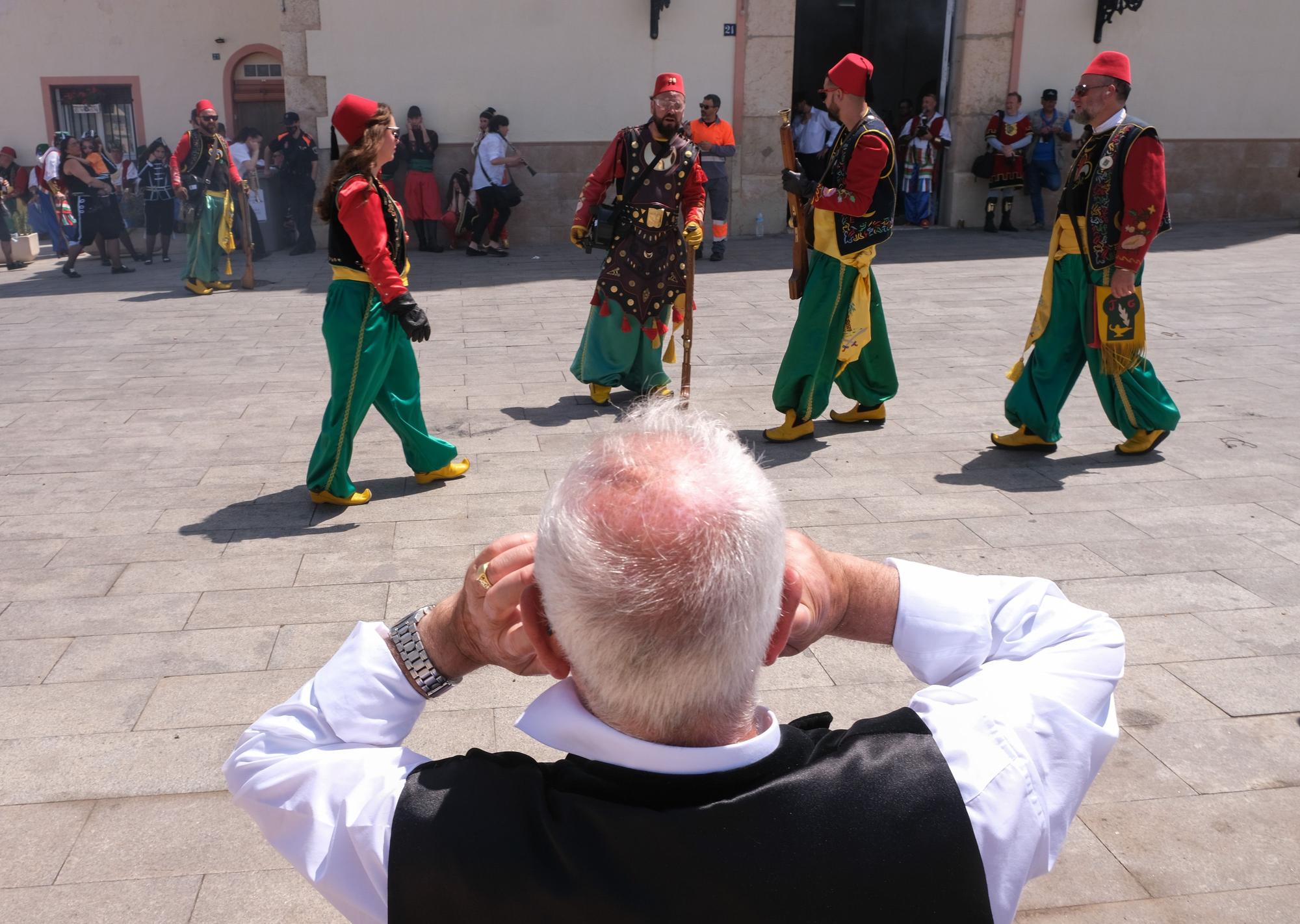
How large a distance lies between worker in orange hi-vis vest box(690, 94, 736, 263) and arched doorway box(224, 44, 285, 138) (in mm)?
7902

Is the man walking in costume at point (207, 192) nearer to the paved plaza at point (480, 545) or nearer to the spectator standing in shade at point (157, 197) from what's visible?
the spectator standing in shade at point (157, 197)

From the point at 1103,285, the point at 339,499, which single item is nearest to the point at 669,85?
the point at 1103,285

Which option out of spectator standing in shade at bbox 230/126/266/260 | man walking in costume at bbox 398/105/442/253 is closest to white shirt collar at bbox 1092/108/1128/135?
man walking in costume at bbox 398/105/442/253

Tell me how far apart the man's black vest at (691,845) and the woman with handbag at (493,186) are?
1235cm

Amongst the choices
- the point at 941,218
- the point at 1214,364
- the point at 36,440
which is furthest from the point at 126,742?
the point at 941,218

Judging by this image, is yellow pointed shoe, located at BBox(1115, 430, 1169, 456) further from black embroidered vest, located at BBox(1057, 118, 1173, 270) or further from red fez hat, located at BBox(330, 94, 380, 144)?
red fez hat, located at BBox(330, 94, 380, 144)

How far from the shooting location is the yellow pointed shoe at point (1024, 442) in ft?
17.8

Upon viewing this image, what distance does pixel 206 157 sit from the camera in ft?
34.8

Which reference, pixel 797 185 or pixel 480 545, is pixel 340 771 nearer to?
pixel 480 545

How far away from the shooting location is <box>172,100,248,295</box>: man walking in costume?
10.5m

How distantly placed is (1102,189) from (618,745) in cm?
452

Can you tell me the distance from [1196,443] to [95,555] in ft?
16.1

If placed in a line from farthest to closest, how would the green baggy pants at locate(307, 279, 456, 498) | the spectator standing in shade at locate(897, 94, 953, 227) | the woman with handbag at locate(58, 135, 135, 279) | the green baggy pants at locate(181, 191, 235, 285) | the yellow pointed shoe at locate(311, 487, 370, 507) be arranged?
1. the spectator standing in shade at locate(897, 94, 953, 227)
2. the woman with handbag at locate(58, 135, 135, 279)
3. the green baggy pants at locate(181, 191, 235, 285)
4. the yellow pointed shoe at locate(311, 487, 370, 507)
5. the green baggy pants at locate(307, 279, 456, 498)

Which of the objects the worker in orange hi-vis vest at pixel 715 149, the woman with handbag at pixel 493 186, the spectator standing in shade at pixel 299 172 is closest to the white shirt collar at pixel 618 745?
the worker in orange hi-vis vest at pixel 715 149
